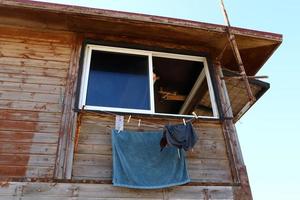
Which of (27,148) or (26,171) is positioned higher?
(27,148)

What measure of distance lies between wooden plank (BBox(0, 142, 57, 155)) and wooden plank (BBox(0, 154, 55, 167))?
0.05 m

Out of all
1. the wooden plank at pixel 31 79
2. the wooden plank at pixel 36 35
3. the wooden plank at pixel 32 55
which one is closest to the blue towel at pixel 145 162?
the wooden plank at pixel 31 79

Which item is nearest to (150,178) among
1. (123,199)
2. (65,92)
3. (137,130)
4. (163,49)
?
(123,199)

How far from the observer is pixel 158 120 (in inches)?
166

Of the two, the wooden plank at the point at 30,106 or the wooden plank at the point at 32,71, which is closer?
the wooden plank at the point at 30,106

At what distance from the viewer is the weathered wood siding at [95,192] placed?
10.7ft

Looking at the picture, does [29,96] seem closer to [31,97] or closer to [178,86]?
[31,97]

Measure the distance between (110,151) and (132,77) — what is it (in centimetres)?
142

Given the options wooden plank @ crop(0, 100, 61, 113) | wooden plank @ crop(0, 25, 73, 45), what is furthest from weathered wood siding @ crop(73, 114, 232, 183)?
wooden plank @ crop(0, 25, 73, 45)

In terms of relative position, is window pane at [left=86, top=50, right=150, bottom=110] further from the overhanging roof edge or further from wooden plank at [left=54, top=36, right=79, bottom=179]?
the overhanging roof edge

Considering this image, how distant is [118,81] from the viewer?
460 centimetres

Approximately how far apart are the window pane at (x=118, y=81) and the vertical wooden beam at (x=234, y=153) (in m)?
1.28

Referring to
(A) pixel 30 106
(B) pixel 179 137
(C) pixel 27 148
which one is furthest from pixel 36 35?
(B) pixel 179 137

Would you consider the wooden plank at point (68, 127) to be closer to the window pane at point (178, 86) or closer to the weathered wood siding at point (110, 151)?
the weathered wood siding at point (110, 151)
